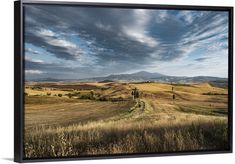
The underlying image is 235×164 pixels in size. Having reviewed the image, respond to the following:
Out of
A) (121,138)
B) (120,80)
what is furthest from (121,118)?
(120,80)

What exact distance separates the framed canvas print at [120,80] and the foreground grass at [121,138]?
2 centimetres

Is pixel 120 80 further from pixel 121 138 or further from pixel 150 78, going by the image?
pixel 121 138

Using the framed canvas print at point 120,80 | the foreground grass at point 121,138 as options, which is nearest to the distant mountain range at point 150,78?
the framed canvas print at point 120,80

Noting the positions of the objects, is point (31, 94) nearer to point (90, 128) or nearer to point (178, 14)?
point (90, 128)

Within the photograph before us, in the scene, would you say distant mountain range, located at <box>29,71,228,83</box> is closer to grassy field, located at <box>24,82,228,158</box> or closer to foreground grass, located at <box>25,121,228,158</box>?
grassy field, located at <box>24,82,228,158</box>

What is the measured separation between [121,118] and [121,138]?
319 millimetres

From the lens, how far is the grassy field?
364 inches

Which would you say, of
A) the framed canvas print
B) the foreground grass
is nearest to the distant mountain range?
the framed canvas print

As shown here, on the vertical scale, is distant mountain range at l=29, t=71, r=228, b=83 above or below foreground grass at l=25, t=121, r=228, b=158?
above

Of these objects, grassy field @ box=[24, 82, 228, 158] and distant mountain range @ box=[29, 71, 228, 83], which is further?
distant mountain range @ box=[29, 71, 228, 83]

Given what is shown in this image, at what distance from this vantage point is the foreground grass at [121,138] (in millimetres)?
9248

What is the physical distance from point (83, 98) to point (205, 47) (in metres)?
2.29

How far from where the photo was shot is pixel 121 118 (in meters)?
9.66

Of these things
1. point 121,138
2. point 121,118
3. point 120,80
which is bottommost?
point 121,138
